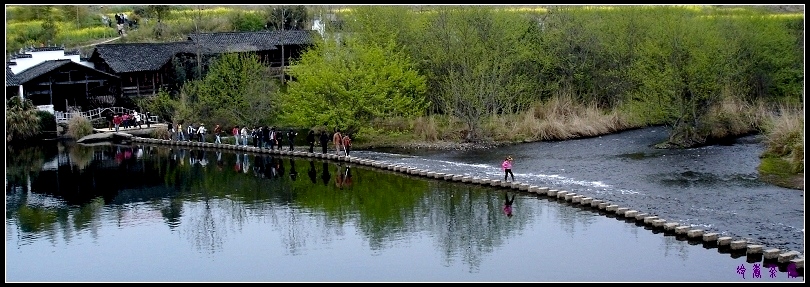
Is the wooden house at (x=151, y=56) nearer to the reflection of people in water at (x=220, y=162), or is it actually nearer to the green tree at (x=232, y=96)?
the green tree at (x=232, y=96)

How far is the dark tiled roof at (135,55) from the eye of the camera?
71.4 meters

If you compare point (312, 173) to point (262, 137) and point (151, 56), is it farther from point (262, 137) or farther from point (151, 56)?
point (151, 56)

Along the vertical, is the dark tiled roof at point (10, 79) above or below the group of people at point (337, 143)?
above

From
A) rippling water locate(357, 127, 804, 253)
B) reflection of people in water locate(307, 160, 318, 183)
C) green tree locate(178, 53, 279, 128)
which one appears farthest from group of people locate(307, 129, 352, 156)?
green tree locate(178, 53, 279, 128)

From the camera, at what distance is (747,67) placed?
6412cm

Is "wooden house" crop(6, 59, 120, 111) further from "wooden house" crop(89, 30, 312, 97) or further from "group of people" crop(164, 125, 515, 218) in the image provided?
"group of people" crop(164, 125, 515, 218)

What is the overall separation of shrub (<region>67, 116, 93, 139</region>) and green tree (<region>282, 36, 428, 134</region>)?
41.7 feet

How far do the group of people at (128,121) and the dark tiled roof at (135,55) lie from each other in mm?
5119

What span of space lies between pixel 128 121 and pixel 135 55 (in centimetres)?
953

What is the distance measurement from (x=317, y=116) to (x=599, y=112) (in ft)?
53.3

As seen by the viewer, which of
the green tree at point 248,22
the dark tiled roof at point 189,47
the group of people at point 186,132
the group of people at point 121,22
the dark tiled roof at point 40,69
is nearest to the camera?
the group of people at point 186,132

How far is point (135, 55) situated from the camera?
239 ft

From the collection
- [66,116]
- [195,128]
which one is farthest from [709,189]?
[66,116]

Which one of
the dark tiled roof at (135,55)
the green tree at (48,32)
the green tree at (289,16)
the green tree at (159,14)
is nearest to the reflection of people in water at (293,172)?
the dark tiled roof at (135,55)
